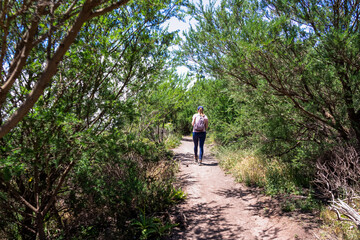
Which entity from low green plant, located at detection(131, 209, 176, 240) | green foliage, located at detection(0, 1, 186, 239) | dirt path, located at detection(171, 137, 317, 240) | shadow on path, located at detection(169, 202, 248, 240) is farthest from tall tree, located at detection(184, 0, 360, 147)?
low green plant, located at detection(131, 209, 176, 240)

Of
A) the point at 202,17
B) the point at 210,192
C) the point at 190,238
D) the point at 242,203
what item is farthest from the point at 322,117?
the point at 202,17

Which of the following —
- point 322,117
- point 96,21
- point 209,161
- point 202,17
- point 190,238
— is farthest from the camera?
point 209,161

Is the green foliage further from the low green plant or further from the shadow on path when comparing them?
the shadow on path

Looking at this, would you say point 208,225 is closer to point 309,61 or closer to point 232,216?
point 232,216

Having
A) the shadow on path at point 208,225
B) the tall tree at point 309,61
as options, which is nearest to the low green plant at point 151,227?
the shadow on path at point 208,225

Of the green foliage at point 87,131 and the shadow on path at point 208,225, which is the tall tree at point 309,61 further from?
the shadow on path at point 208,225

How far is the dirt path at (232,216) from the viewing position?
3.79 metres

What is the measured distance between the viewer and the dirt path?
3785 mm

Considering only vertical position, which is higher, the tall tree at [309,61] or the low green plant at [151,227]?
the tall tree at [309,61]

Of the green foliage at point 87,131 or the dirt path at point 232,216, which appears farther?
the dirt path at point 232,216

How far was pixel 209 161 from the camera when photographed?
8.85m

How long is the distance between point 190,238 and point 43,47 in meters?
3.51

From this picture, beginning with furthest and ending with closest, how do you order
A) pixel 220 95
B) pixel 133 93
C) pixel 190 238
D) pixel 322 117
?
pixel 220 95, pixel 322 117, pixel 133 93, pixel 190 238

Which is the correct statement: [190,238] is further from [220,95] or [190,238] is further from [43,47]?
[220,95]
